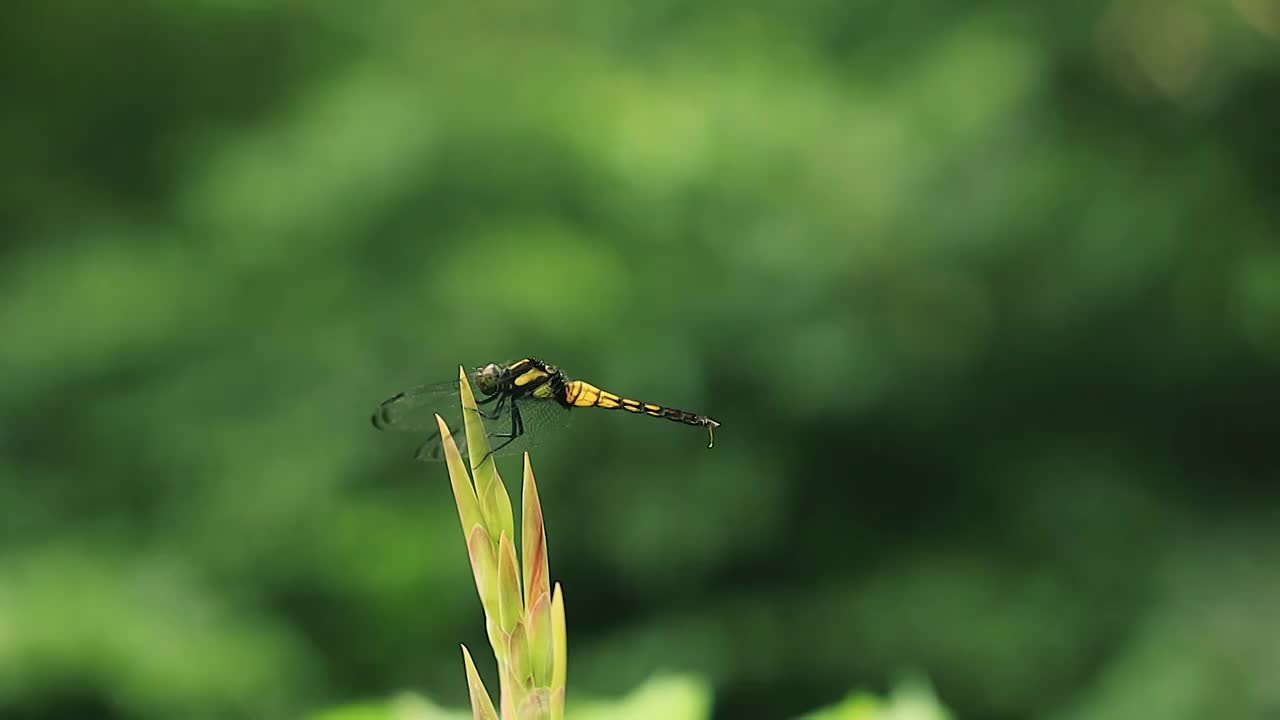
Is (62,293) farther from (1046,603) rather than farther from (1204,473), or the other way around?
(1204,473)

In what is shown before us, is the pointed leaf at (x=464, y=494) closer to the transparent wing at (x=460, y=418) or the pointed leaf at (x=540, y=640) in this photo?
the pointed leaf at (x=540, y=640)

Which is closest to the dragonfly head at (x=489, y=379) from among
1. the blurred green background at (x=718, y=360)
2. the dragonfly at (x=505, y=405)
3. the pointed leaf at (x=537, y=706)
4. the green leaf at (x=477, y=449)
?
the dragonfly at (x=505, y=405)

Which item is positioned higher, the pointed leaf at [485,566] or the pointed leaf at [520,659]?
the pointed leaf at [485,566]

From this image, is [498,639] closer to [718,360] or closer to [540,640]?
[540,640]

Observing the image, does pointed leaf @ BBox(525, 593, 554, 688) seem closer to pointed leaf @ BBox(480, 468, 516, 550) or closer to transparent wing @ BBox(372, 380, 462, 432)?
pointed leaf @ BBox(480, 468, 516, 550)

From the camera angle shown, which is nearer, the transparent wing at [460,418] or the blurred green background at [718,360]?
the transparent wing at [460,418]

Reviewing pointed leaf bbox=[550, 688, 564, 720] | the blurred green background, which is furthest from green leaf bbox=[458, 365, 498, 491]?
the blurred green background

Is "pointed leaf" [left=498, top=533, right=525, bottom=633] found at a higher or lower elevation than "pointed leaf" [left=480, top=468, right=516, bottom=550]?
lower

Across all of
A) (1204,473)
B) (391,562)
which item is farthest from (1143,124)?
(391,562)
